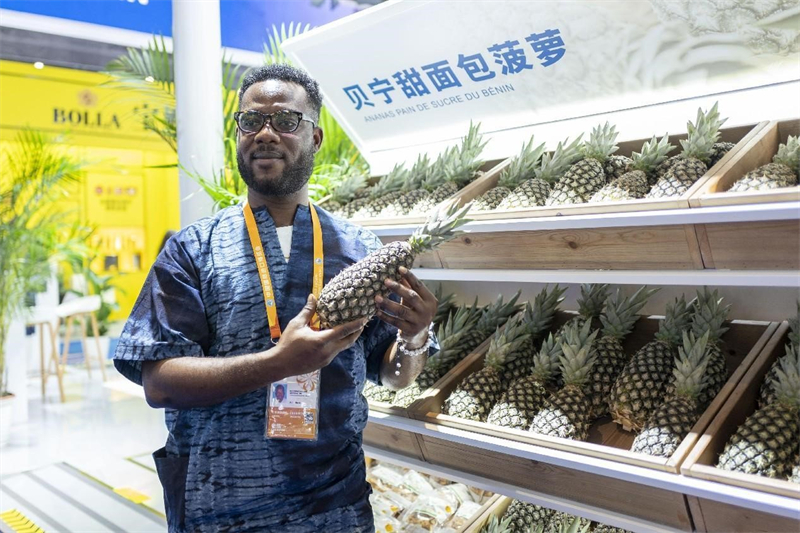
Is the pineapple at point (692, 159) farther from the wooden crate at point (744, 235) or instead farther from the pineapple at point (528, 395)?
the pineapple at point (528, 395)

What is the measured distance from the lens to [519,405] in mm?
2572

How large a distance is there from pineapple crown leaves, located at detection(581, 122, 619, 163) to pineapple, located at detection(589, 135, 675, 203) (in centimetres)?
11

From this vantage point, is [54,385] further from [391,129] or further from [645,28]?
[645,28]

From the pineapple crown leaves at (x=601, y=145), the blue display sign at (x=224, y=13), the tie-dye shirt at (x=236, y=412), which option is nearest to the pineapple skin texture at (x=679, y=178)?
the pineapple crown leaves at (x=601, y=145)

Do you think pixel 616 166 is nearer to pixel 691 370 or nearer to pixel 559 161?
pixel 559 161

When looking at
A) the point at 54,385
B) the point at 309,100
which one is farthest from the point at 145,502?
the point at 54,385

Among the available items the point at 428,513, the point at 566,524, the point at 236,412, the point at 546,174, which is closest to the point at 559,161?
the point at 546,174

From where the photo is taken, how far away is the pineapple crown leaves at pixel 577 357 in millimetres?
2555

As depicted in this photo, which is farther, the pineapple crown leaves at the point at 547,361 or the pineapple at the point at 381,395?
the pineapple at the point at 381,395

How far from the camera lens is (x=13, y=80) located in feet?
34.3

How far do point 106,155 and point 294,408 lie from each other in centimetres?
1195

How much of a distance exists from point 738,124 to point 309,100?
5.41 feet

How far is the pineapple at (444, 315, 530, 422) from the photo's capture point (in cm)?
265

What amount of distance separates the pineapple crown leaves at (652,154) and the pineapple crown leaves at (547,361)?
747 millimetres
